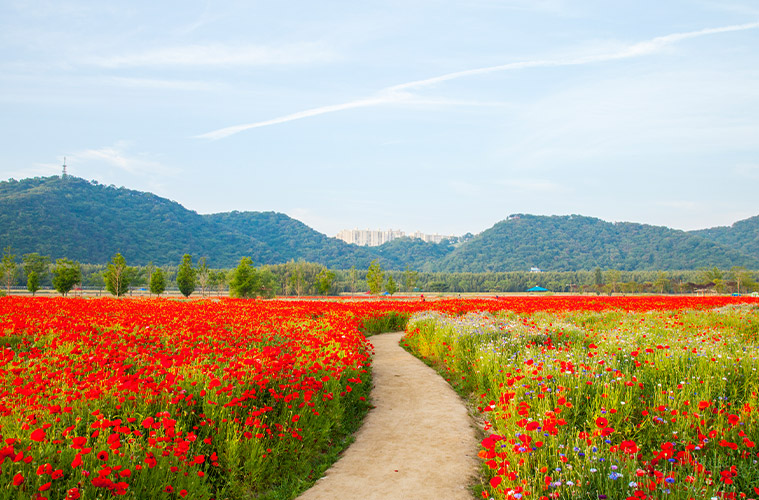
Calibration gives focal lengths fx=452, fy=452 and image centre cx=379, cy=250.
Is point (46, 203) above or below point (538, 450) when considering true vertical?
above

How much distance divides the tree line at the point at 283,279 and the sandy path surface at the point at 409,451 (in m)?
30.7

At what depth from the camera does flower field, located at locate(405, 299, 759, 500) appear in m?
3.51

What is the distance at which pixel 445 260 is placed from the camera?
175m

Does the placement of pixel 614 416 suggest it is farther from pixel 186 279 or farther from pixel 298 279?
pixel 298 279

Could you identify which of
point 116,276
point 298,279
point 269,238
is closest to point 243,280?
point 116,276

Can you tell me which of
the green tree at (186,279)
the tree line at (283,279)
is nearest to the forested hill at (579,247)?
the tree line at (283,279)

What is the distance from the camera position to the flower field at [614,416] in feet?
11.5

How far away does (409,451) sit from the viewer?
564 cm

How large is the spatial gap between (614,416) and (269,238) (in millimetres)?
161022

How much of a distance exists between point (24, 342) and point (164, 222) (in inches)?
5098

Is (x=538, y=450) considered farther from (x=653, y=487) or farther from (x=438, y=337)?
(x=438, y=337)

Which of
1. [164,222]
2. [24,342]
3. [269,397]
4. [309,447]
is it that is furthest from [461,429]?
[164,222]

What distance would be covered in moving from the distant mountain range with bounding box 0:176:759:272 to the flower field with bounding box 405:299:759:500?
101 metres

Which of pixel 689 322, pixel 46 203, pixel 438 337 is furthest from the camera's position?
pixel 46 203
